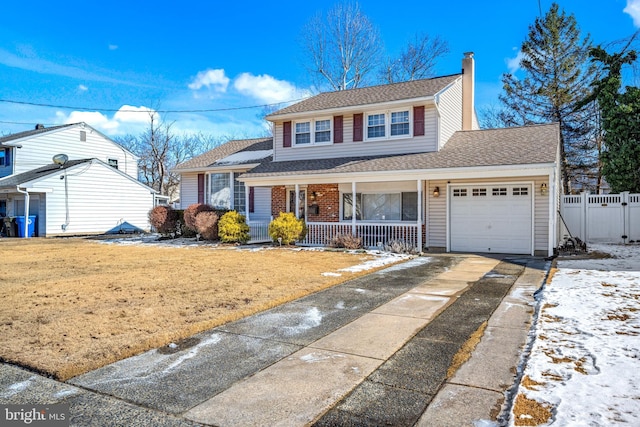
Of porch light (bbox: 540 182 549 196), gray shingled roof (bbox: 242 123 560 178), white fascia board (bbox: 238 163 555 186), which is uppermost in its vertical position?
gray shingled roof (bbox: 242 123 560 178)

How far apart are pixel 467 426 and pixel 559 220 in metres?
13.9

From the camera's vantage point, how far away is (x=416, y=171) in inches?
491

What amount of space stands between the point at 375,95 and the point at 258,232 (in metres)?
7.03

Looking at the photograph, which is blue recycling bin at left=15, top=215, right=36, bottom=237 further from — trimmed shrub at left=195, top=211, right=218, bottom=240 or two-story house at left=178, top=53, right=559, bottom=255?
two-story house at left=178, top=53, right=559, bottom=255

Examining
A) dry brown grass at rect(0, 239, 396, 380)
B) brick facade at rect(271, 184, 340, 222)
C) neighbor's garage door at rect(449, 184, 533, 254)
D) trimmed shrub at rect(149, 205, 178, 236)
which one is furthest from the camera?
trimmed shrub at rect(149, 205, 178, 236)

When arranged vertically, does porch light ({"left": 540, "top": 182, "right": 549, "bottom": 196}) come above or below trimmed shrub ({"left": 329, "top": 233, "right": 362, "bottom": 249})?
above

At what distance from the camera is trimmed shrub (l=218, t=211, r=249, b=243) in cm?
1511

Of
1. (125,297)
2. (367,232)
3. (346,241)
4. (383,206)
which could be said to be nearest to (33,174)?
(346,241)

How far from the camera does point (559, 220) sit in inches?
567

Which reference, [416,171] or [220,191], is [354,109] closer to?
[416,171]

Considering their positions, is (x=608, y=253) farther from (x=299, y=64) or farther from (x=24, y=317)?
(x=299, y=64)

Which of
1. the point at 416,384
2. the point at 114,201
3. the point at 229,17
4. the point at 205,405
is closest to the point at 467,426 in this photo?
the point at 416,384

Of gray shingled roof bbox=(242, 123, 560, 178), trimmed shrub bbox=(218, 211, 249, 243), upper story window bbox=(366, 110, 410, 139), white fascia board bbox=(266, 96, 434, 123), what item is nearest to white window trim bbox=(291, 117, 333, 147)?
white fascia board bbox=(266, 96, 434, 123)

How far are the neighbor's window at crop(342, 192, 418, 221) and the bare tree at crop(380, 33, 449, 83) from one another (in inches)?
613
